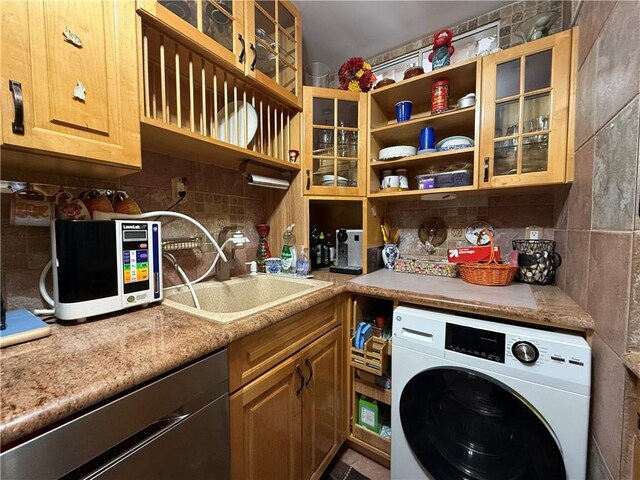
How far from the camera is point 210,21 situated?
98cm

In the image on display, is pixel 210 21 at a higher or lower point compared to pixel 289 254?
higher

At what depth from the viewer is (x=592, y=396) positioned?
0.77m

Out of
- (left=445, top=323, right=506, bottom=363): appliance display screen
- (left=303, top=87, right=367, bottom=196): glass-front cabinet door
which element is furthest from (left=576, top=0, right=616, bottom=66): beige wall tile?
(left=445, top=323, right=506, bottom=363): appliance display screen

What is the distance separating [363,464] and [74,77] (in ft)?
6.21

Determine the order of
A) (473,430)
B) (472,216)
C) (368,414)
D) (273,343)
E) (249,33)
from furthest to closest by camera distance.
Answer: (472,216) → (368,414) → (249,33) → (473,430) → (273,343)

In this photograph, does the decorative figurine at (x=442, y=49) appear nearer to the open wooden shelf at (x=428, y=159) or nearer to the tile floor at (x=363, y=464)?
the open wooden shelf at (x=428, y=159)

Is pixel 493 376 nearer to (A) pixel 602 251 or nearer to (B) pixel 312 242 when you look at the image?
(A) pixel 602 251

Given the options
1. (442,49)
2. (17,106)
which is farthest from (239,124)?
(442,49)

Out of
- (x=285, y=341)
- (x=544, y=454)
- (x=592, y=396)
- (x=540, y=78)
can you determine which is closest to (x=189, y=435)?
(x=285, y=341)

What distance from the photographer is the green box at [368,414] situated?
1262 mm

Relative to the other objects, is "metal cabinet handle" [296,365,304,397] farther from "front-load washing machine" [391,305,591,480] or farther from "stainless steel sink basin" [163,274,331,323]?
"front-load washing machine" [391,305,591,480]

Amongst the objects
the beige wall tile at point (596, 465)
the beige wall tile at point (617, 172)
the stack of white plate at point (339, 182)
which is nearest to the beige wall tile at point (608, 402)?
the beige wall tile at point (596, 465)

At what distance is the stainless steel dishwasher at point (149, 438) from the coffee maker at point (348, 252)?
0.98 meters

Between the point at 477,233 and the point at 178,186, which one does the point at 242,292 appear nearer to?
the point at 178,186
